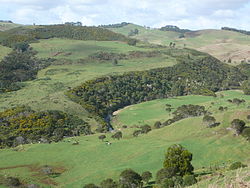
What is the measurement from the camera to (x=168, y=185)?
31.5 m

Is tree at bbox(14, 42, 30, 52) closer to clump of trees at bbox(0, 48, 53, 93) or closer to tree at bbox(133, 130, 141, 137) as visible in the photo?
clump of trees at bbox(0, 48, 53, 93)

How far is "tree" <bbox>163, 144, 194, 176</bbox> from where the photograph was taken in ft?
134

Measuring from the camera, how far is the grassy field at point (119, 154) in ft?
164

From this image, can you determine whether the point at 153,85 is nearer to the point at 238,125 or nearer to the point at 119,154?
the point at 119,154

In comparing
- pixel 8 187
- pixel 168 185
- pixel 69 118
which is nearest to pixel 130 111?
pixel 69 118

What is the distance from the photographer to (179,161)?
41.5 meters

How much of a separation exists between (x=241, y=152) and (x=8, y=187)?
35406 millimetres

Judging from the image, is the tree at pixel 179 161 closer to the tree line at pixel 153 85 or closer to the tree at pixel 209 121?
the tree at pixel 209 121

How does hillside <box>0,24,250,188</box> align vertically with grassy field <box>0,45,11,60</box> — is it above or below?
below

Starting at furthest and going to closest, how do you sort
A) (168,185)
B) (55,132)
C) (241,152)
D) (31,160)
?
(55,132), (31,160), (241,152), (168,185)

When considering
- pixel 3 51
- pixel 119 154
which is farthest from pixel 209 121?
pixel 3 51

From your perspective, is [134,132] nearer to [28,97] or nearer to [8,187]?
[8,187]

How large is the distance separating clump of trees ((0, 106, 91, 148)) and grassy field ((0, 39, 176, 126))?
598 cm

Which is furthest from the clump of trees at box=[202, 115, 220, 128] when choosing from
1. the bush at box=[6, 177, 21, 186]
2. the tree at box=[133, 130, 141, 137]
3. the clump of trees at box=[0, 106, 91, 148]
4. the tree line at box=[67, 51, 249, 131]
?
the tree line at box=[67, 51, 249, 131]
